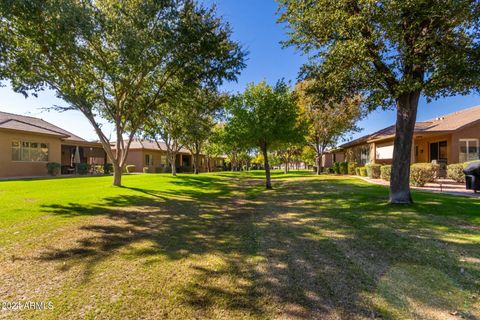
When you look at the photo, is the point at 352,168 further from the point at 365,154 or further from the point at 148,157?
the point at 148,157

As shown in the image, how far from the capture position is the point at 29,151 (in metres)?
21.2

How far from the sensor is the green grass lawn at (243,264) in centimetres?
309

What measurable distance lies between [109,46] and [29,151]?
15.9 m

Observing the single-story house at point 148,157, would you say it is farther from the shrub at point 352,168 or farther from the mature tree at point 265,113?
the shrub at point 352,168

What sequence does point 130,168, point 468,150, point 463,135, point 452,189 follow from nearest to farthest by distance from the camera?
point 452,189, point 463,135, point 468,150, point 130,168

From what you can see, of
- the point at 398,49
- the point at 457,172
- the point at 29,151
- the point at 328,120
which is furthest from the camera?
the point at 328,120

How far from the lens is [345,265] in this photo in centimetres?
423

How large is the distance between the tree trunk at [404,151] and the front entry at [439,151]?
43.2 feet

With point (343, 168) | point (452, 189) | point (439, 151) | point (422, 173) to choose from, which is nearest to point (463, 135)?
point (439, 151)

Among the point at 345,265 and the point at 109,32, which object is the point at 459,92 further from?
the point at 109,32

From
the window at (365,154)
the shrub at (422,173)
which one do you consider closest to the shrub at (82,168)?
the shrub at (422,173)

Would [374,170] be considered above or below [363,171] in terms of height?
above

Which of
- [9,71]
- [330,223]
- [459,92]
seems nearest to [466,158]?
[459,92]

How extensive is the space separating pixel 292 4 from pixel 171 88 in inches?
291
